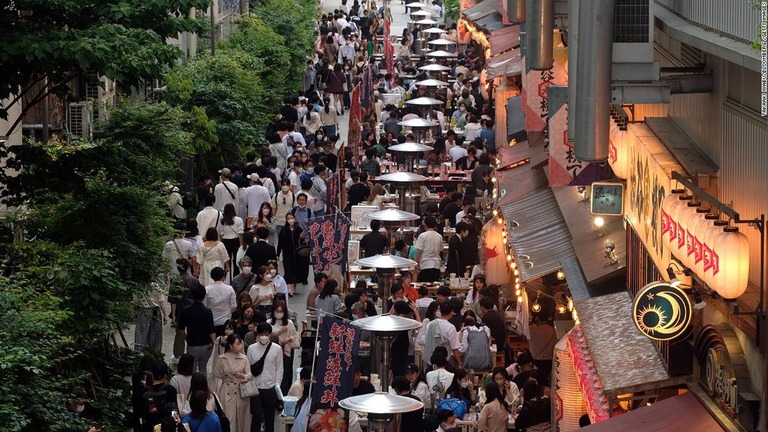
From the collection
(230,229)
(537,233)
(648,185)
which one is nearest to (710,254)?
(648,185)

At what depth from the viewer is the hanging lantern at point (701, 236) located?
11.5m

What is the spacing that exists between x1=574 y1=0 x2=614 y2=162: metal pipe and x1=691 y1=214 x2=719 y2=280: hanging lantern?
974 millimetres

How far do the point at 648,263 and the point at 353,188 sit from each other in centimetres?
1419

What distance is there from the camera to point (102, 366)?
754 inches

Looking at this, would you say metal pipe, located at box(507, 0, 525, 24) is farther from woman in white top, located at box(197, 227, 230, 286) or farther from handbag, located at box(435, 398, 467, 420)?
handbag, located at box(435, 398, 467, 420)

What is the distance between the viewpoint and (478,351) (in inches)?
755

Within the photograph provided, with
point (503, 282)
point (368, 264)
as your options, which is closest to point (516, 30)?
point (503, 282)

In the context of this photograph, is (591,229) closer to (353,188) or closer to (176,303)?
(176,303)

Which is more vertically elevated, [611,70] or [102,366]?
[611,70]

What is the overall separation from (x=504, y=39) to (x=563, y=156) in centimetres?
1853

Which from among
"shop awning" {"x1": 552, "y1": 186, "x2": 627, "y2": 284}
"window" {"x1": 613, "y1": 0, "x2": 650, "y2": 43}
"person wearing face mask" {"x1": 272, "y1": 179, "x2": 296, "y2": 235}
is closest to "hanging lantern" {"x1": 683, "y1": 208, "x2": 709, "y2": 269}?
"window" {"x1": 613, "y1": 0, "x2": 650, "y2": 43}

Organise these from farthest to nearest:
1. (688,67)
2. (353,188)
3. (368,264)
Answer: (353,188)
(368,264)
(688,67)

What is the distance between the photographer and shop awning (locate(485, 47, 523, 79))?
29.9 m

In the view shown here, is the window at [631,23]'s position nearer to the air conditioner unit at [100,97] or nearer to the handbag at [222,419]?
the handbag at [222,419]
